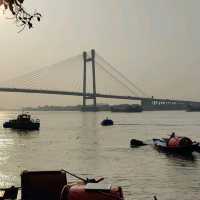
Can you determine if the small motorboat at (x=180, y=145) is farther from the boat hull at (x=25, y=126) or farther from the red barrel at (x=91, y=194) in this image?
the boat hull at (x=25, y=126)

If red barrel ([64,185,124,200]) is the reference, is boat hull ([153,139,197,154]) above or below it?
below

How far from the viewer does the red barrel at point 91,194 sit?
12.4 meters

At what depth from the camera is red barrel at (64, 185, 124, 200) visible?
1236cm

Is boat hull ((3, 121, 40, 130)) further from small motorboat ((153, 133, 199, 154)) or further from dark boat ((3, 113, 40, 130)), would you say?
small motorboat ((153, 133, 199, 154))

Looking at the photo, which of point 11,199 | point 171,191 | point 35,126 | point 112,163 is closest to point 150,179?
point 171,191

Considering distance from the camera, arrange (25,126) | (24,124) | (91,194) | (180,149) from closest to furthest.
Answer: (91,194) → (180,149) → (24,124) → (25,126)

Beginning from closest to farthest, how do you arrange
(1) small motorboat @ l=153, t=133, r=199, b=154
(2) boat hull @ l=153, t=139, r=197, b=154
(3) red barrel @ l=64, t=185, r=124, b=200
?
(3) red barrel @ l=64, t=185, r=124, b=200
(2) boat hull @ l=153, t=139, r=197, b=154
(1) small motorboat @ l=153, t=133, r=199, b=154

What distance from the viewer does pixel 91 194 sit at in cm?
1240

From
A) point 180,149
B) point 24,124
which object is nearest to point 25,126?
point 24,124

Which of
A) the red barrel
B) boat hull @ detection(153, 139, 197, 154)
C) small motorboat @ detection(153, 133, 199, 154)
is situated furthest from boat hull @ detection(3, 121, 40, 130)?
the red barrel

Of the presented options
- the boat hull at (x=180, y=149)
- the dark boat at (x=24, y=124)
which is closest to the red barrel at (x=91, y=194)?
the boat hull at (x=180, y=149)

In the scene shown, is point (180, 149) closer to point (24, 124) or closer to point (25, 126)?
point (24, 124)

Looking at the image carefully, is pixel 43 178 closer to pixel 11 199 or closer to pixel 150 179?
pixel 11 199

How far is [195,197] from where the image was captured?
2684 cm
